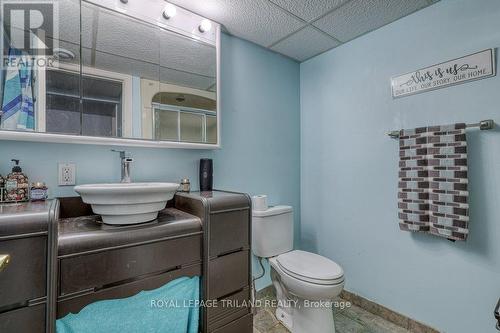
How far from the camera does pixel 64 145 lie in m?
1.30

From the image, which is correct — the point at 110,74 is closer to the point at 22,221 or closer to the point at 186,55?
the point at 186,55

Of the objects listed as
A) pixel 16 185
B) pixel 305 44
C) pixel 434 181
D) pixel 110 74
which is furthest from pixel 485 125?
pixel 16 185

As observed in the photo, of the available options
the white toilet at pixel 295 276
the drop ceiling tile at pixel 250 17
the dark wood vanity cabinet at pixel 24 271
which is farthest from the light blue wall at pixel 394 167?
the dark wood vanity cabinet at pixel 24 271

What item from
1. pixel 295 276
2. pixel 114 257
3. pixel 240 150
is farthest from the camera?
pixel 240 150

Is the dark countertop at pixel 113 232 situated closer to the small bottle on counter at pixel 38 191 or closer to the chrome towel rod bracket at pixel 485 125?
the small bottle on counter at pixel 38 191

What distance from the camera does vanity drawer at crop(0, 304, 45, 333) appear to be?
834mm

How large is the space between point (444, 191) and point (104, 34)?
7.30 feet

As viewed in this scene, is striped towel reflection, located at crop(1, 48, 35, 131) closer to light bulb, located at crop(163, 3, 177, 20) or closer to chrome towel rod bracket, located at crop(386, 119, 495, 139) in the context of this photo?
light bulb, located at crop(163, 3, 177, 20)

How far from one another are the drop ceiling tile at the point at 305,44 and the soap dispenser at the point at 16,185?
6.45ft

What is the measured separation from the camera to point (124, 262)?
1053 mm

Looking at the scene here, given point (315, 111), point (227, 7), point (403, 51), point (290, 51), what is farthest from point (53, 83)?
point (403, 51)

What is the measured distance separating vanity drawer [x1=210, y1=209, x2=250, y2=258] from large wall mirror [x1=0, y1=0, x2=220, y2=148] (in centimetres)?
59

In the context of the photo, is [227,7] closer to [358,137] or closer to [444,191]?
[358,137]

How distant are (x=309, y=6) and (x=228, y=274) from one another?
176 centimetres
